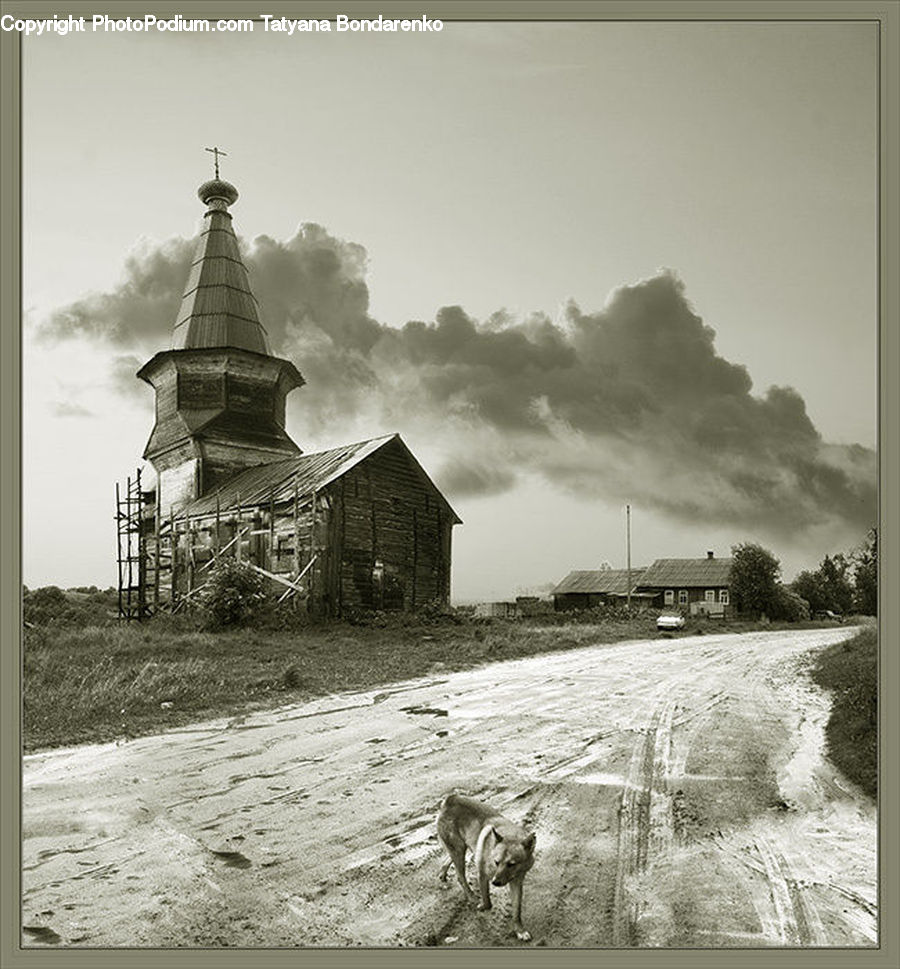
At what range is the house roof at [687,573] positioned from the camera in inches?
203

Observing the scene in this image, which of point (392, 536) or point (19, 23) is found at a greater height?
point (19, 23)

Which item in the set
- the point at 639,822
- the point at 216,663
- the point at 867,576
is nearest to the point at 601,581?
the point at 867,576

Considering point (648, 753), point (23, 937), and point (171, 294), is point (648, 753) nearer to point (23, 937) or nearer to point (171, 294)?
point (23, 937)

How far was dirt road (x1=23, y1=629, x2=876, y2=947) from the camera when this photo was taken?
323 centimetres

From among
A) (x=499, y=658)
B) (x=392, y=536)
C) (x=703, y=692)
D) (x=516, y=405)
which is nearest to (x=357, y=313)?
(x=516, y=405)

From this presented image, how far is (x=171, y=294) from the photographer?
6.10 meters

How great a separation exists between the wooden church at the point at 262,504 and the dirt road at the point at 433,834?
32.1 feet

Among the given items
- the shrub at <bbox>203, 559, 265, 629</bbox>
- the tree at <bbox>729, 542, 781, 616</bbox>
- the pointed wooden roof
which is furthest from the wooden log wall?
the tree at <bbox>729, 542, 781, 616</bbox>

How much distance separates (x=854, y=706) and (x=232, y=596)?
12120 millimetres

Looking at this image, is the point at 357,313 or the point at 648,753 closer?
the point at 357,313

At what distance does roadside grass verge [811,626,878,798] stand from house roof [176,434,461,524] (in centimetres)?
1084

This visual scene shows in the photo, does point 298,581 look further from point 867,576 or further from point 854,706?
point 867,576

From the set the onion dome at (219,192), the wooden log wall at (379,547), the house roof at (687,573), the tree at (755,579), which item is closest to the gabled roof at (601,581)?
the house roof at (687,573)

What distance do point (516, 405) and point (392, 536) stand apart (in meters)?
13.0
